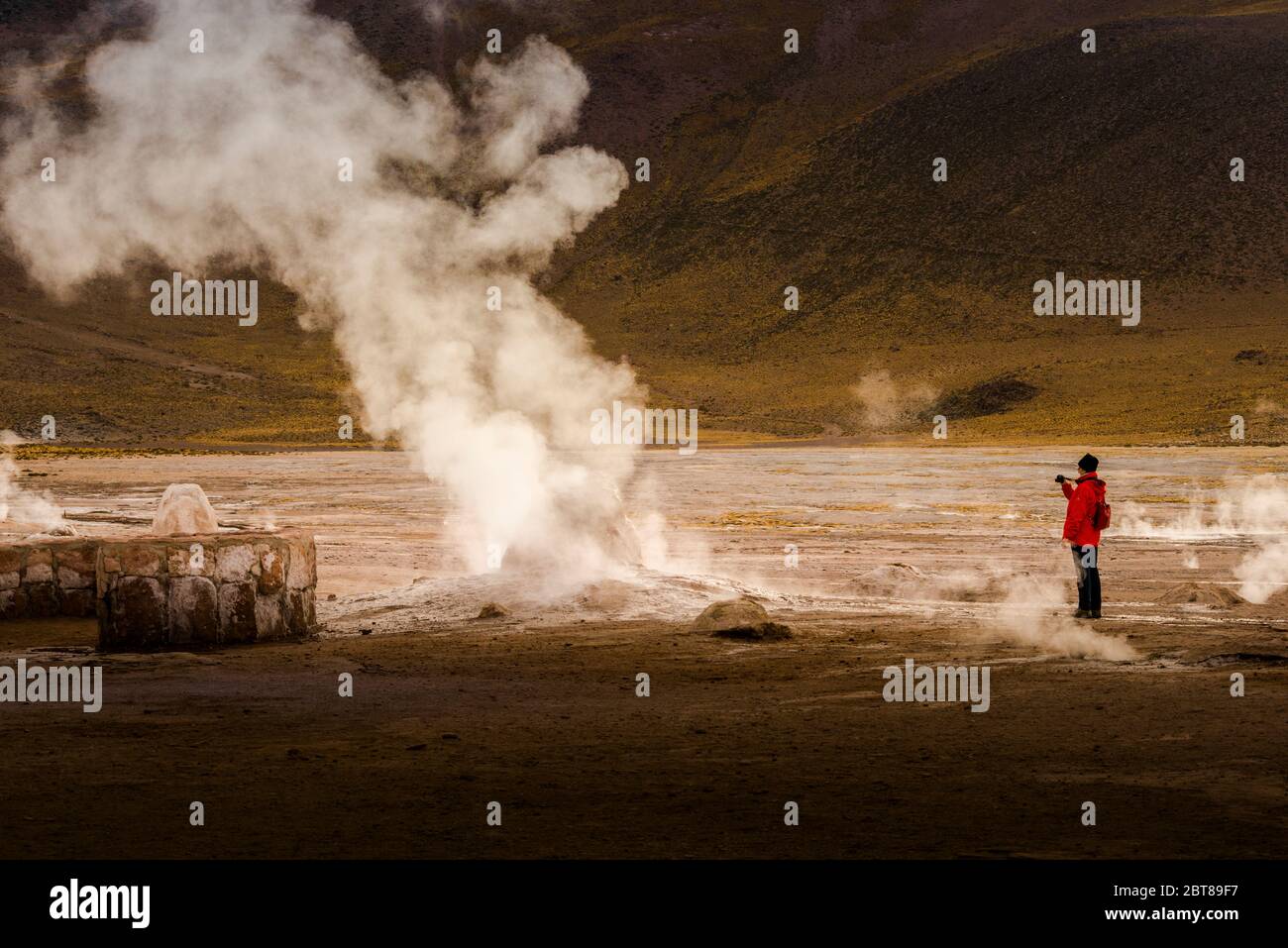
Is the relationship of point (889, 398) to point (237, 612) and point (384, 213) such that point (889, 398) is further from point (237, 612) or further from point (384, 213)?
point (237, 612)

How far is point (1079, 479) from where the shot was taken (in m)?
14.0

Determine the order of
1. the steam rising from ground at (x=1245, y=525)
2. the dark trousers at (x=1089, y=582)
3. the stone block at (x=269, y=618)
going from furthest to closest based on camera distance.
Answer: the steam rising from ground at (x=1245, y=525) < the dark trousers at (x=1089, y=582) < the stone block at (x=269, y=618)

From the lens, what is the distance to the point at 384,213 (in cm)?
5856

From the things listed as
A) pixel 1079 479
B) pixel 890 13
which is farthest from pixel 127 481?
pixel 890 13

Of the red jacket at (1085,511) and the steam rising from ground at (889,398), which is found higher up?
the steam rising from ground at (889,398)

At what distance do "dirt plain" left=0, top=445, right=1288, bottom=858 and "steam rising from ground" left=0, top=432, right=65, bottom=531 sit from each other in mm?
4422

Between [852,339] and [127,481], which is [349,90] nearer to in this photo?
[852,339]

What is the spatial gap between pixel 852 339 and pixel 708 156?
3744 centimetres

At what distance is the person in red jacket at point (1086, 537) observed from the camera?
44.6 feet

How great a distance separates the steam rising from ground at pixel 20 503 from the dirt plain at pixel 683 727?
4.42 m

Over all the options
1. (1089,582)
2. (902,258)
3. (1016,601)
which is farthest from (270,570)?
(902,258)

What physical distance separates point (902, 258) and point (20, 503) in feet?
244

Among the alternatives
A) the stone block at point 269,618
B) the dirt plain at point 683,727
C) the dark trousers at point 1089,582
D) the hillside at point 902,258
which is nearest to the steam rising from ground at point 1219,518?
the dirt plain at point 683,727

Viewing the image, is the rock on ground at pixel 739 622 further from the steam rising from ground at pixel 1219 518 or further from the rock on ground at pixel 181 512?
the steam rising from ground at pixel 1219 518
